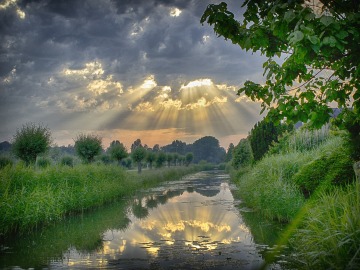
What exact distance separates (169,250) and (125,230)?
385 cm

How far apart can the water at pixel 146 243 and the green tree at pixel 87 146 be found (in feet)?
55.1

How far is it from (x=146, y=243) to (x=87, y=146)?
23549 millimetres

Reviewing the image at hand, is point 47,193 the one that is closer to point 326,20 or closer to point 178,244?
point 178,244

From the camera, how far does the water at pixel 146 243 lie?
831cm

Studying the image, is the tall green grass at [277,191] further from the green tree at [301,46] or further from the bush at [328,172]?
the green tree at [301,46]

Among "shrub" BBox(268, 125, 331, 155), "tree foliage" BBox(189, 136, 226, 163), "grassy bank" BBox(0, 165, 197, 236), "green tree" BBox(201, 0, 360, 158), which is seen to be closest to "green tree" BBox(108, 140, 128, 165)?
"grassy bank" BBox(0, 165, 197, 236)

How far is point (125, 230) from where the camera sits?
1289 centimetres

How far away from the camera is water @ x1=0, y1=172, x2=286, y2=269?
27.3 feet

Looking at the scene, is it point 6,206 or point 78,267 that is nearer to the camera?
point 78,267

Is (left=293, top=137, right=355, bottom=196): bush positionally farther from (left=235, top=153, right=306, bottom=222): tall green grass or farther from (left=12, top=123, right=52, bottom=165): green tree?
(left=12, top=123, right=52, bottom=165): green tree

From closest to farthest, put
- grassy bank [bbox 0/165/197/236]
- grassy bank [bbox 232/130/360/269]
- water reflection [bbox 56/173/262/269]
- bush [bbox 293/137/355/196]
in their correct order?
grassy bank [bbox 232/130/360/269] → water reflection [bbox 56/173/262/269] → bush [bbox 293/137/355/196] → grassy bank [bbox 0/165/197/236]

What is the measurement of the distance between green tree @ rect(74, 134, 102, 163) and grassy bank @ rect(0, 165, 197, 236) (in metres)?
8.94

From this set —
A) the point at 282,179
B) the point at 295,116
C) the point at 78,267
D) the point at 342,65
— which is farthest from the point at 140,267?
the point at 282,179

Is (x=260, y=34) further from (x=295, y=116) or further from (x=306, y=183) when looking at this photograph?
(x=306, y=183)
